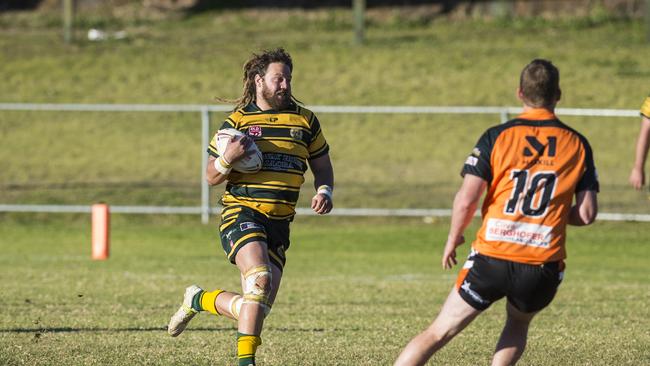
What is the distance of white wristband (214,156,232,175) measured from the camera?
702 cm

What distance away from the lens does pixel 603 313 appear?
11.0m

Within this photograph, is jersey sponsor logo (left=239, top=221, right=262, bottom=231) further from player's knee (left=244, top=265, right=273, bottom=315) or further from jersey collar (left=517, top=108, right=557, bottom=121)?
jersey collar (left=517, top=108, right=557, bottom=121)

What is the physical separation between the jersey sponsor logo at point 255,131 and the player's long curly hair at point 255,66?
265 millimetres

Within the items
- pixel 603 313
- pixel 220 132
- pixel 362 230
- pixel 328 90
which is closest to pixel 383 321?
pixel 603 313

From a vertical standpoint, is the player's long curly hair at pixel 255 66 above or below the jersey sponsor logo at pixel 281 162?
above

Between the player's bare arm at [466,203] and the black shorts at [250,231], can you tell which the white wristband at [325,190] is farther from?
the player's bare arm at [466,203]

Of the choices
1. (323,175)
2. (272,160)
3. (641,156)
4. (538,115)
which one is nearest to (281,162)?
(272,160)

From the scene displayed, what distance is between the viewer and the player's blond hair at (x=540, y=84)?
5.92m

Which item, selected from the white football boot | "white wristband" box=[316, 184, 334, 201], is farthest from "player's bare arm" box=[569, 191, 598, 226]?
the white football boot

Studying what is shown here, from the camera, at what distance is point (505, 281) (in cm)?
588

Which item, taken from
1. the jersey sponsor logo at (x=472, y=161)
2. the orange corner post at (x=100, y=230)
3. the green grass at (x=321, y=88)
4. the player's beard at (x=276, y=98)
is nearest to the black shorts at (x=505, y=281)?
the jersey sponsor logo at (x=472, y=161)

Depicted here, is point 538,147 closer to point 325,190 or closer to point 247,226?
point 325,190

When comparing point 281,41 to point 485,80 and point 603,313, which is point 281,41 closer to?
point 485,80

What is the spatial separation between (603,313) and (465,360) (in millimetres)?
3250
